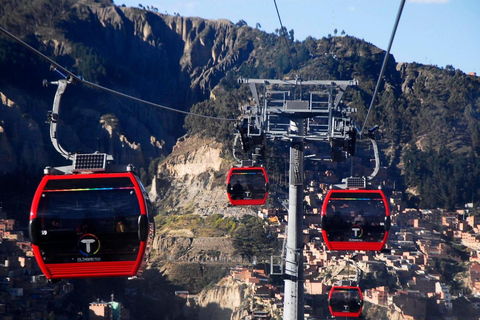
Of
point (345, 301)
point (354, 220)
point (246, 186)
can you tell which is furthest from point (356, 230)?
point (345, 301)

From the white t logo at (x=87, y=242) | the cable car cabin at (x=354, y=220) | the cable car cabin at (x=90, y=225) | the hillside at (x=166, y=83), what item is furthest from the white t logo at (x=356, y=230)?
the hillside at (x=166, y=83)

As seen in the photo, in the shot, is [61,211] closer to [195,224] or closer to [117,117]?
[195,224]

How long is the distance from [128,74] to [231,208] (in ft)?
143

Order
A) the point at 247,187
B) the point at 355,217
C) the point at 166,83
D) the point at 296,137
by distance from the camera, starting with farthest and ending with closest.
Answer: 1. the point at 166,83
2. the point at 247,187
3. the point at 296,137
4. the point at 355,217

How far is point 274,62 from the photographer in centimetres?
8456

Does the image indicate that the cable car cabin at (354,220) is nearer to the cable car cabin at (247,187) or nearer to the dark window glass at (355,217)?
the dark window glass at (355,217)

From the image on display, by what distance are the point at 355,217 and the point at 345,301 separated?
7737 mm

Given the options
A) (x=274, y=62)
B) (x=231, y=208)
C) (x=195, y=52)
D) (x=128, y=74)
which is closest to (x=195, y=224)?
(x=231, y=208)

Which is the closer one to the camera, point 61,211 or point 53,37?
point 61,211

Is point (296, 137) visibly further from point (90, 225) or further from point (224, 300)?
point (224, 300)

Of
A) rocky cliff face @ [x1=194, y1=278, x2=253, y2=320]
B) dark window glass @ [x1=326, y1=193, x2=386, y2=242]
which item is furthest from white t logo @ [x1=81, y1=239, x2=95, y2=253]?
rocky cliff face @ [x1=194, y1=278, x2=253, y2=320]

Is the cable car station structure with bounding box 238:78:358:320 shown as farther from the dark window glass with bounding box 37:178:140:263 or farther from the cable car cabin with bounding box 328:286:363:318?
the cable car cabin with bounding box 328:286:363:318

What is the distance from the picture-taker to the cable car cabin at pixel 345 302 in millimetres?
20750

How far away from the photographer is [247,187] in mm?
19172
